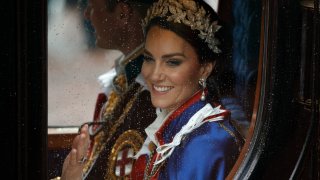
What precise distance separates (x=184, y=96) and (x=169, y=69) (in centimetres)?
9

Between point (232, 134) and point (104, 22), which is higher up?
point (104, 22)

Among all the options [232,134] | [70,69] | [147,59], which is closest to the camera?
[70,69]

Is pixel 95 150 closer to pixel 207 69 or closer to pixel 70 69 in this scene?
pixel 70 69

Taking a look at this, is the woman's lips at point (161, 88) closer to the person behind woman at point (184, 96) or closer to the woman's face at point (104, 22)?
the person behind woman at point (184, 96)

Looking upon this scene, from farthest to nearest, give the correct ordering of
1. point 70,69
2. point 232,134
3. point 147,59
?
1. point 232,134
2. point 147,59
3. point 70,69

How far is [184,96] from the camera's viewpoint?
144cm

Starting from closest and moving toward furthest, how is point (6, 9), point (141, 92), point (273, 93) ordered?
1. point (6, 9)
2. point (141, 92)
3. point (273, 93)

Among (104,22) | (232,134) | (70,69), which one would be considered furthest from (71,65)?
(232,134)

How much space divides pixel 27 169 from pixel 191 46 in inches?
20.7

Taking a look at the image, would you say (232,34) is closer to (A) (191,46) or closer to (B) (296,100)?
(A) (191,46)

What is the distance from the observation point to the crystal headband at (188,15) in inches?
54.6

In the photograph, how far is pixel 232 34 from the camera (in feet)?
4.82

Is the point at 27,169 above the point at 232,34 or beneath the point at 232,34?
beneath

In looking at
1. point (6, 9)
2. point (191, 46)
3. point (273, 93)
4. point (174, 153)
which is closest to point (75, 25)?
point (6, 9)
